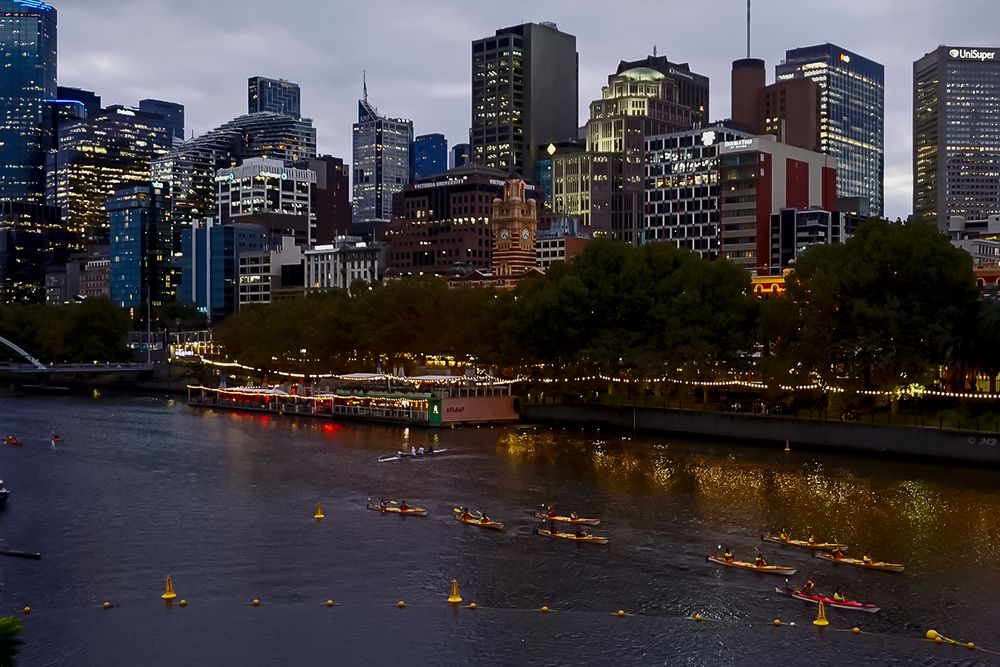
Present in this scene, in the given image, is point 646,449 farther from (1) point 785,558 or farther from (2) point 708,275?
(1) point 785,558

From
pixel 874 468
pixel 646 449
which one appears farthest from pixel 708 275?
pixel 874 468

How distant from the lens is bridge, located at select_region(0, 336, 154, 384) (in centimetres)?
16238

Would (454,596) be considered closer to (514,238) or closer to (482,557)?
(482,557)

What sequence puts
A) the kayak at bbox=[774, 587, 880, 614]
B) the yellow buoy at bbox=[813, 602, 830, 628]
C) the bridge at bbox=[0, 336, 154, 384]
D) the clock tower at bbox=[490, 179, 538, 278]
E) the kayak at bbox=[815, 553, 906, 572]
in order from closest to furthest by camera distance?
the yellow buoy at bbox=[813, 602, 830, 628] → the kayak at bbox=[774, 587, 880, 614] → the kayak at bbox=[815, 553, 906, 572] → the bridge at bbox=[0, 336, 154, 384] → the clock tower at bbox=[490, 179, 538, 278]

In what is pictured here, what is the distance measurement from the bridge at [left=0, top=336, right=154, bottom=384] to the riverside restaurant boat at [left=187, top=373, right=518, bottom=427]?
139ft

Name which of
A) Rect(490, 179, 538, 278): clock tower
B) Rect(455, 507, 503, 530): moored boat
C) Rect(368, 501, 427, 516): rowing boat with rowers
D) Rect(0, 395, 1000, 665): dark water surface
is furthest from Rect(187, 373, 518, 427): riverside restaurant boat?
Rect(490, 179, 538, 278): clock tower

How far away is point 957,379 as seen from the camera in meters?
87.8

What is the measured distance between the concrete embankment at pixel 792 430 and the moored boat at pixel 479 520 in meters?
36.8

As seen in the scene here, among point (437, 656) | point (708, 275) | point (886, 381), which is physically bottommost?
point (437, 656)

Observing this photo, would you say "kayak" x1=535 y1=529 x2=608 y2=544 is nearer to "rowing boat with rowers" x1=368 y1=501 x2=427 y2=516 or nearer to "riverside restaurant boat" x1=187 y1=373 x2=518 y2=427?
"rowing boat with rowers" x1=368 y1=501 x2=427 y2=516

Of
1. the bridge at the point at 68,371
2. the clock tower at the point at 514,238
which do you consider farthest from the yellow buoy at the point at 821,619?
the bridge at the point at 68,371

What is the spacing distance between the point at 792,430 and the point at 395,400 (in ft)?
138

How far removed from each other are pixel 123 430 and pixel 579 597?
71.1 metres

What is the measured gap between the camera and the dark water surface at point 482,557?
131 feet
